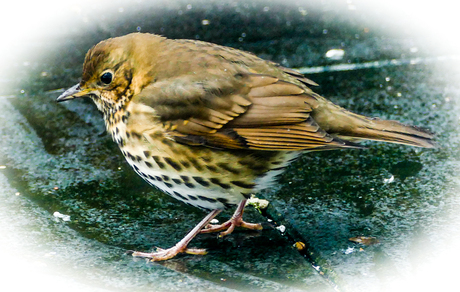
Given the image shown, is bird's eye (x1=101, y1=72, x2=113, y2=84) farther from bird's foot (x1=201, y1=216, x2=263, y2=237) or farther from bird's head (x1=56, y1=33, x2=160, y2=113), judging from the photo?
bird's foot (x1=201, y1=216, x2=263, y2=237)

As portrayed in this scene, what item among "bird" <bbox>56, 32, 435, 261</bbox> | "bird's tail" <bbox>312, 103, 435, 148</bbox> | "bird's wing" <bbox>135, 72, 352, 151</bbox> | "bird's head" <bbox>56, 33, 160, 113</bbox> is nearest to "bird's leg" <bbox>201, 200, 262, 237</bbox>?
"bird" <bbox>56, 32, 435, 261</bbox>

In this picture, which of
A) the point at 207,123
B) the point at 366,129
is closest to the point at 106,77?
the point at 207,123

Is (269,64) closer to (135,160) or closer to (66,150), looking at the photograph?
(135,160)

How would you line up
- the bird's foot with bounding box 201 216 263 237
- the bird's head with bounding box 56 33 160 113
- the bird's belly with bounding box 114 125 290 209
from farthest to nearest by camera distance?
the bird's foot with bounding box 201 216 263 237, the bird's head with bounding box 56 33 160 113, the bird's belly with bounding box 114 125 290 209

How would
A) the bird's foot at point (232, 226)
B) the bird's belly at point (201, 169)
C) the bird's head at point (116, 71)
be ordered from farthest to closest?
the bird's foot at point (232, 226), the bird's head at point (116, 71), the bird's belly at point (201, 169)

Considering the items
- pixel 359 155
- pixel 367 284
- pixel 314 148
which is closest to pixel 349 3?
pixel 359 155

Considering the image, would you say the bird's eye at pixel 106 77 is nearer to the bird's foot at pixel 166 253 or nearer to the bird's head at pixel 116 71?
the bird's head at pixel 116 71

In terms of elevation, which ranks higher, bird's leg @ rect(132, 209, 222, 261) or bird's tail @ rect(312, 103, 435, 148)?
Answer: bird's tail @ rect(312, 103, 435, 148)

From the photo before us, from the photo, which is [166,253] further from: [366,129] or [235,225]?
[366,129]

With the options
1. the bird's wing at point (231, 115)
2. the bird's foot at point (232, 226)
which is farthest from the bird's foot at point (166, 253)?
the bird's wing at point (231, 115)
